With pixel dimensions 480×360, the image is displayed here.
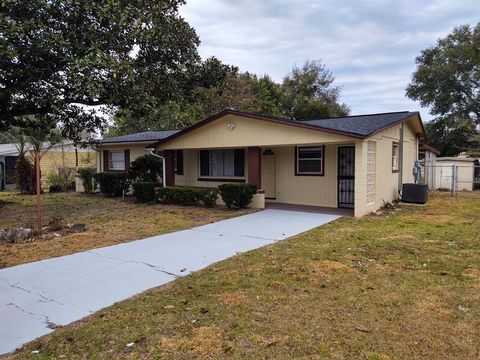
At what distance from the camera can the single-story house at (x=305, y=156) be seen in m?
11.0

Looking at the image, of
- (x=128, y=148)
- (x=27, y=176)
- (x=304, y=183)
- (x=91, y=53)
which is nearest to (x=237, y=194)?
(x=304, y=183)

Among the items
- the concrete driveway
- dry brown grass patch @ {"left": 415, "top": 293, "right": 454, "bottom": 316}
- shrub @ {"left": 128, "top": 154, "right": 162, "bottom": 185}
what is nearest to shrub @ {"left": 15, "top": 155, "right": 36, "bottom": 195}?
shrub @ {"left": 128, "top": 154, "right": 162, "bottom": 185}

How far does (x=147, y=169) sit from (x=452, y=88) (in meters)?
25.9

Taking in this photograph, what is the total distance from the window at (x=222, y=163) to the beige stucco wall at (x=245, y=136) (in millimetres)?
1266

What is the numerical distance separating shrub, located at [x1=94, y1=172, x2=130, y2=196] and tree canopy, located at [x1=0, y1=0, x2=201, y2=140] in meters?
5.35

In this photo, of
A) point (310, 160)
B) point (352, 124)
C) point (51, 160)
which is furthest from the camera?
point (51, 160)

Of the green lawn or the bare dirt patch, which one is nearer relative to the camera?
the green lawn

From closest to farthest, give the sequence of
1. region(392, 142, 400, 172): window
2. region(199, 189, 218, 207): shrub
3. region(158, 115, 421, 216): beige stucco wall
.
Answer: region(158, 115, 421, 216): beige stucco wall → region(199, 189, 218, 207): shrub → region(392, 142, 400, 172): window

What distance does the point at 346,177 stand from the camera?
12.4 metres

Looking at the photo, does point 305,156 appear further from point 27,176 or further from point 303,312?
point 27,176

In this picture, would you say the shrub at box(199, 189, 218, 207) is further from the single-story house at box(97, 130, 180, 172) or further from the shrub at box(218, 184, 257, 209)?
the single-story house at box(97, 130, 180, 172)

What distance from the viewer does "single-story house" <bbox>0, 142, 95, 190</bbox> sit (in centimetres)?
2214

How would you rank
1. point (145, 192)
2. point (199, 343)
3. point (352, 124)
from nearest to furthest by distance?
point (199, 343), point (352, 124), point (145, 192)

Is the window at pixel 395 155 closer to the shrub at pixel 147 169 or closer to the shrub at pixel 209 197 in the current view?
the shrub at pixel 209 197
